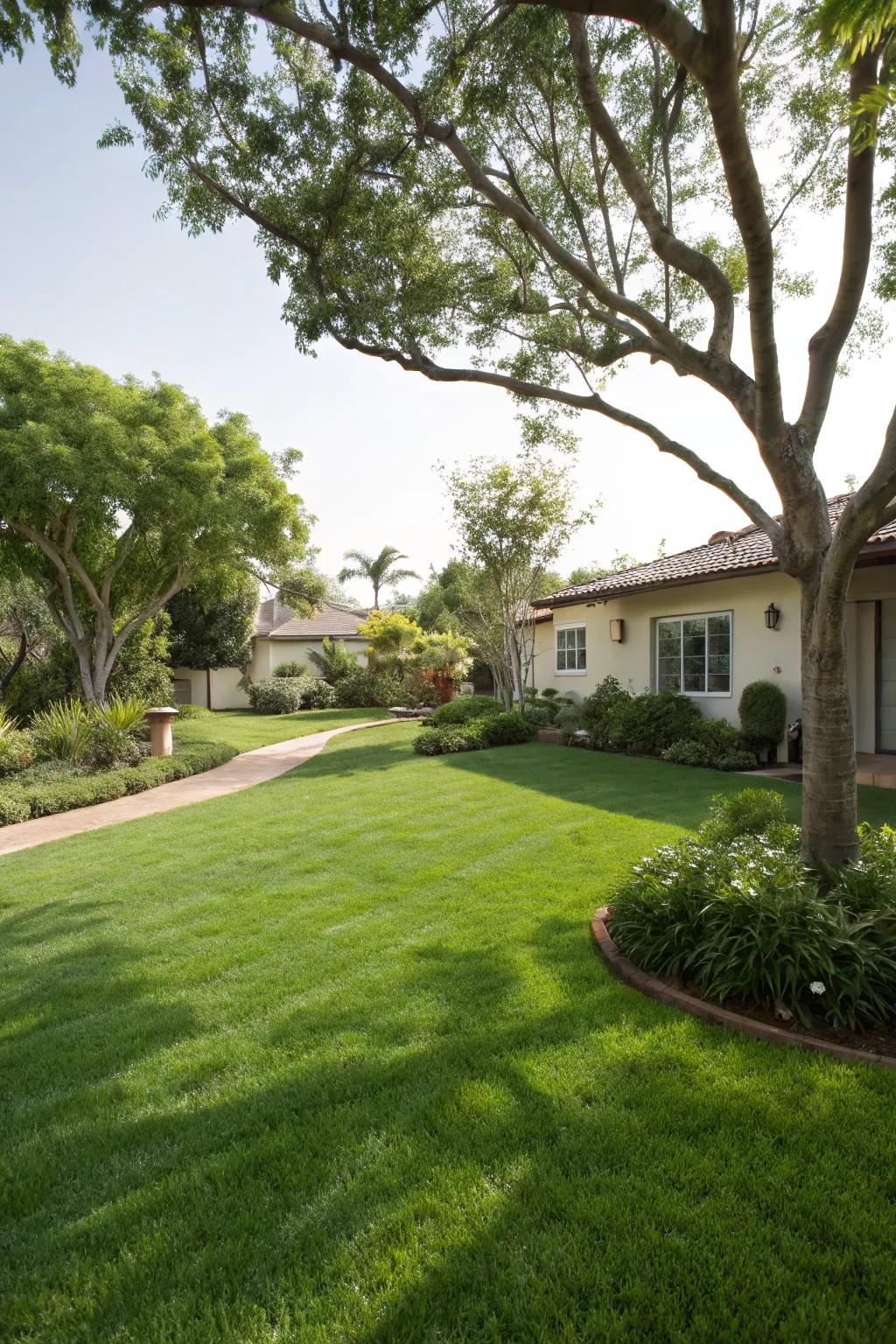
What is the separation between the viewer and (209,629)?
25938 millimetres

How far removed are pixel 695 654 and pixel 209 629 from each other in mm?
18566

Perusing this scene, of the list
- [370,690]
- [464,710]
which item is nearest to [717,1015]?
[464,710]

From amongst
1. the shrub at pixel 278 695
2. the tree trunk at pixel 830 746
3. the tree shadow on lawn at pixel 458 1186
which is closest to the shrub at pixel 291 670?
the shrub at pixel 278 695

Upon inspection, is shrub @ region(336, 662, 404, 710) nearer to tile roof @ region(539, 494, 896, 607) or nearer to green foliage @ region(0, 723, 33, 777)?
tile roof @ region(539, 494, 896, 607)

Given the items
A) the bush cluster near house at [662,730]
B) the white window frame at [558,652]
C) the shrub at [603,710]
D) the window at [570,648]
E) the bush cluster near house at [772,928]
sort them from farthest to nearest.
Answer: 1. the window at [570,648]
2. the white window frame at [558,652]
3. the shrub at [603,710]
4. the bush cluster near house at [662,730]
5. the bush cluster near house at [772,928]

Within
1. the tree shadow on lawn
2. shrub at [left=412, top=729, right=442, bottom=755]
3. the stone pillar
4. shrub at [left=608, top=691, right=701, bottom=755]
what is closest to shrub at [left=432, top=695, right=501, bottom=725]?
shrub at [left=412, top=729, right=442, bottom=755]

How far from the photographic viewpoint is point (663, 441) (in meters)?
5.87

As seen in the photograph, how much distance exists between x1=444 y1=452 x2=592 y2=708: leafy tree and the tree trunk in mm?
12499

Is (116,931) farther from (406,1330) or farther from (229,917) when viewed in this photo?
(406,1330)

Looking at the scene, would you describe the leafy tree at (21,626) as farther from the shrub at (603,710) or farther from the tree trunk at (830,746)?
the tree trunk at (830,746)

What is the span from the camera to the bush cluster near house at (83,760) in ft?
34.0

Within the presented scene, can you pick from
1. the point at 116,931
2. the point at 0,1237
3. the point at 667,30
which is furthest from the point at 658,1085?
the point at 667,30

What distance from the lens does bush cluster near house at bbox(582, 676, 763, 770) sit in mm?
11141

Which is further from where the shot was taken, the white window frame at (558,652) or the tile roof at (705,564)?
the white window frame at (558,652)
